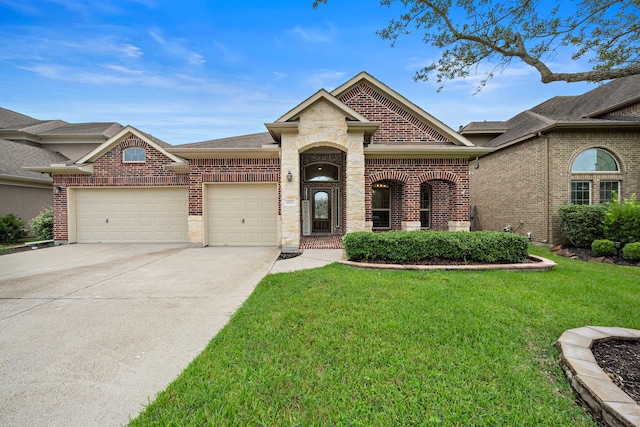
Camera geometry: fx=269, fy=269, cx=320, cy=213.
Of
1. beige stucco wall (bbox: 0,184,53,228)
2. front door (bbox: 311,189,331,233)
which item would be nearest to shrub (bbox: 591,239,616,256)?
front door (bbox: 311,189,331,233)

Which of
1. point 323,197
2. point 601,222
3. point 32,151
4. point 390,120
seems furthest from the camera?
point 32,151

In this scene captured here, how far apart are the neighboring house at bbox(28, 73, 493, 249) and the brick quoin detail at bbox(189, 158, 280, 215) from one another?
0.12ft

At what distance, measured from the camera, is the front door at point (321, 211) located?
1164cm

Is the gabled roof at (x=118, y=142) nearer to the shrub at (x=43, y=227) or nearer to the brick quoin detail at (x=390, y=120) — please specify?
the shrub at (x=43, y=227)

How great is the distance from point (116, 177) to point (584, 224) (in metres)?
17.0

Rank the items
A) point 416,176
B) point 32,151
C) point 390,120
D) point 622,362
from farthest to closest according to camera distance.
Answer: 1. point 32,151
2. point 390,120
3. point 416,176
4. point 622,362

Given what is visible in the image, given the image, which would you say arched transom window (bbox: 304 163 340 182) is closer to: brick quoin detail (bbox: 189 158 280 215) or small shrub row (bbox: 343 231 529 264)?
brick quoin detail (bbox: 189 158 280 215)

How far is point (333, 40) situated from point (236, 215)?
7.06 metres

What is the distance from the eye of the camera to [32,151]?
15156 mm

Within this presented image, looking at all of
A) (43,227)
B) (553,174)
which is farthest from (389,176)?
(43,227)

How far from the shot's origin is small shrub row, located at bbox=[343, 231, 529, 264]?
6.37 m

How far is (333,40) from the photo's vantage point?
9.28 meters

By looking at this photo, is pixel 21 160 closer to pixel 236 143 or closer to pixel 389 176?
pixel 236 143

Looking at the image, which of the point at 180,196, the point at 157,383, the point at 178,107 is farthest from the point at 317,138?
the point at 178,107
